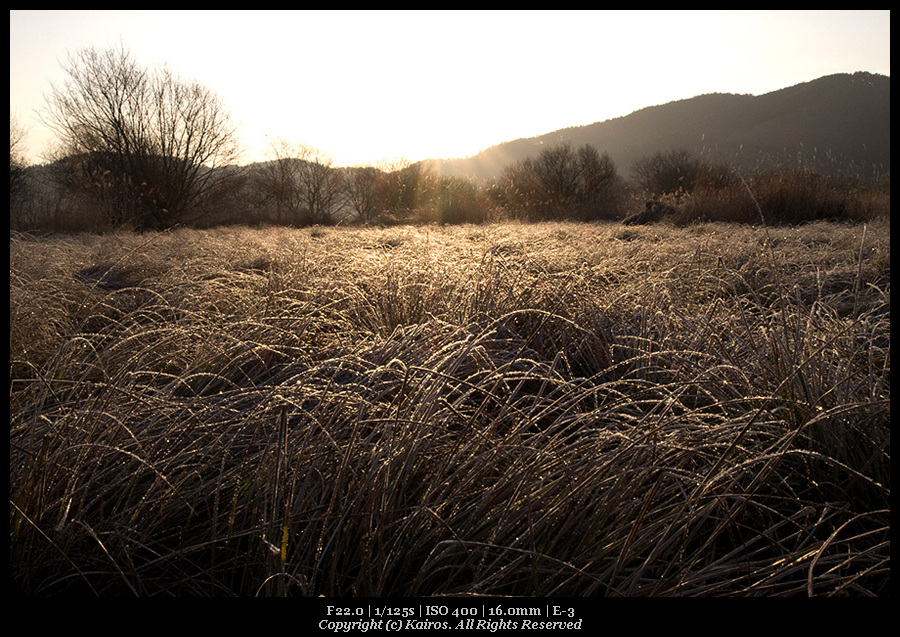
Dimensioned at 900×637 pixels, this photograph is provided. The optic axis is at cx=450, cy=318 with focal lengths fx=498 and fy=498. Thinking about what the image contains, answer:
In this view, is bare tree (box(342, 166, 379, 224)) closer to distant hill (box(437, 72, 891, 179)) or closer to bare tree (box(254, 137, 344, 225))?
bare tree (box(254, 137, 344, 225))

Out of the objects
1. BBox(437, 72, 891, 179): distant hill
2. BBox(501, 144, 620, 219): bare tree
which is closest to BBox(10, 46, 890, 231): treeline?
BBox(501, 144, 620, 219): bare tree

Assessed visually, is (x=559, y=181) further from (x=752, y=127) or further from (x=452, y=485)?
(x=752, y=127)

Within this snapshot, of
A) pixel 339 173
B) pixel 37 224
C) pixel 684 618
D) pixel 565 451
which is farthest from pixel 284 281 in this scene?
pixel 339 173

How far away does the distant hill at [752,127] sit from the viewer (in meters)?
42.5

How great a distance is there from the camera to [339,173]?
2706 centimetres

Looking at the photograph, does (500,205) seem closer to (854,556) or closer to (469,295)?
(469,295)

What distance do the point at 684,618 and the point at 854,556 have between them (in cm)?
30

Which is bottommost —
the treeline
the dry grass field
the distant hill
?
the dry grass field

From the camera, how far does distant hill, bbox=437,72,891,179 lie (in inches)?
1672

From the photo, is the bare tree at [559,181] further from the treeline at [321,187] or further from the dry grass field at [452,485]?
the dry grass field at [452,485]

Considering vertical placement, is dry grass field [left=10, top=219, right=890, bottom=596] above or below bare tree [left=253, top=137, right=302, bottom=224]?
below

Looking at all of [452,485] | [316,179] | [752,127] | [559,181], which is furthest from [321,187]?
[752,127]

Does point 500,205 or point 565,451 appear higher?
point 500,205

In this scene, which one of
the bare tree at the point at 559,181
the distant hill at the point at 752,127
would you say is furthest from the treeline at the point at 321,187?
the distant hill at the point at 752,127
